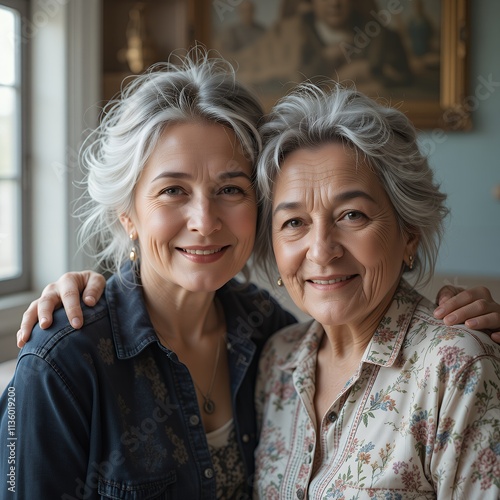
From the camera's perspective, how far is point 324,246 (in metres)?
1.57

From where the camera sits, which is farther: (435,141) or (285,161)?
(435,141)

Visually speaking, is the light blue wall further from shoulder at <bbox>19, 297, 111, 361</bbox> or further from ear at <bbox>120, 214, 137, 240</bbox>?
shoulder at <bbox>19, 297, 111, 361</bbox>

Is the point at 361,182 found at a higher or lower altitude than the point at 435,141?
lower

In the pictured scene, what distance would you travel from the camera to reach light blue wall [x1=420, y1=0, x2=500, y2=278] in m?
3.89

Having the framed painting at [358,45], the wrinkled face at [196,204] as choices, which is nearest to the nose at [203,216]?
the wrinkled face at [196,204]

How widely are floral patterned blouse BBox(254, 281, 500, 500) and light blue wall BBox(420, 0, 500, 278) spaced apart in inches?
93.3

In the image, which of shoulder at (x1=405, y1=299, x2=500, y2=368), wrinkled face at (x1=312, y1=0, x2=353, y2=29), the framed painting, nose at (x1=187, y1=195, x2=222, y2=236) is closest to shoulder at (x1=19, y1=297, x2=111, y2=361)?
nose at (x1=187, y1=195, x2=222, y2=236)

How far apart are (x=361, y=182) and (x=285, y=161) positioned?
201 mm

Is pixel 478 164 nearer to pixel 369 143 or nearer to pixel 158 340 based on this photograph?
pixel 369 143

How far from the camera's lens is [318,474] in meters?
1.60

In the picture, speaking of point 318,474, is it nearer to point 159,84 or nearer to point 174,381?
point 174,381

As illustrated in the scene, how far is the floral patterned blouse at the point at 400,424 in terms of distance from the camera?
1.37m

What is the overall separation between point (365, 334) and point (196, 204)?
1.66 feet

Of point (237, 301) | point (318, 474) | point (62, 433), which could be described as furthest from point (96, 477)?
point (237, 301)
